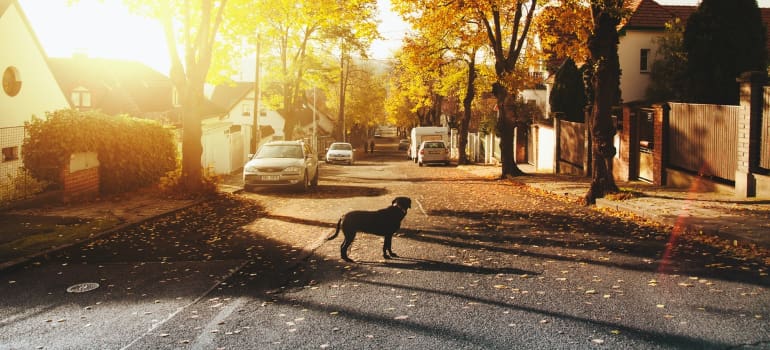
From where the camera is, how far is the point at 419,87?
5094 centimetres

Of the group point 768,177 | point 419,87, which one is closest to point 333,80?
point 419,87

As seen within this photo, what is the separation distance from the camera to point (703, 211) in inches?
520

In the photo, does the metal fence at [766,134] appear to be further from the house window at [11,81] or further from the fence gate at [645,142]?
the house window at [11,81]

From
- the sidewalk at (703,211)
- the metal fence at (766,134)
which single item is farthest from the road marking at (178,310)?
the metal fence at (766,134)

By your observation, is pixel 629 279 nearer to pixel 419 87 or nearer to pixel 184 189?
pixel 184 189

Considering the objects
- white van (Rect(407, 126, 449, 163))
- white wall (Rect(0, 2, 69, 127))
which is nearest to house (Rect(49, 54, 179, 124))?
white wall (Rect(0, 2, 69, 127))

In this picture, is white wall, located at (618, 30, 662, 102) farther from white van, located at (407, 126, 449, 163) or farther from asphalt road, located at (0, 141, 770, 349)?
asphalt road, located at (0, 141, 770, 349)

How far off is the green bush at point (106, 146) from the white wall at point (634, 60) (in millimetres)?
28095

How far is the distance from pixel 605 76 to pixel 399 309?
12.0 meters

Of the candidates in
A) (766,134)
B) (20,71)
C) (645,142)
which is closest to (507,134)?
(645,142)

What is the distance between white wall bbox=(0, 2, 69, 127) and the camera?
2638 cm

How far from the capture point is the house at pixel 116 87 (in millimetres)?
44688

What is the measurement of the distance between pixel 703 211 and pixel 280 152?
13180 mm

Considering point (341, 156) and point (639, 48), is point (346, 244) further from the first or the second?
point (341, 156)
